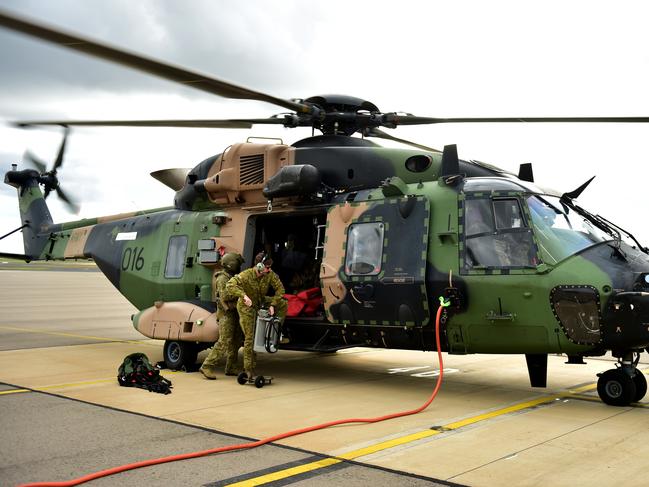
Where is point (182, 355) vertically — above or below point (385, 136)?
below

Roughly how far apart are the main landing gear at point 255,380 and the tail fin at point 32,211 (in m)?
8.44

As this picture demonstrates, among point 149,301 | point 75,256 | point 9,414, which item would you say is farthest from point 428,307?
point 75,256

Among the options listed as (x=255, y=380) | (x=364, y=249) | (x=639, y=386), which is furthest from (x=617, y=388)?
(x=255, y=380)

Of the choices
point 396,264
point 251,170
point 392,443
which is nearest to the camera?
point 392,443

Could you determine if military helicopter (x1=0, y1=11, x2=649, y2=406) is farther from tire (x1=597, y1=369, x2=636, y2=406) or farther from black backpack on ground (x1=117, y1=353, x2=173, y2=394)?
black backpack on ground (x1=117, y1=353, x2=173, y2=394)

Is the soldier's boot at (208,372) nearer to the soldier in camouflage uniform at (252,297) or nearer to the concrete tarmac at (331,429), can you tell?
the concrete tarmac at (331,429)

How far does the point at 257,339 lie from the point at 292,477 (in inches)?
161

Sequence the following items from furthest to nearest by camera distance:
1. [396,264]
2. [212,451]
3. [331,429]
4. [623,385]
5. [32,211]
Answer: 1. [32,211]
2. [396,264]
3. [623,385]
4. [331,429]
5. [212,451]

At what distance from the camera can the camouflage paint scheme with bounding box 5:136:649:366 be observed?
7.47m

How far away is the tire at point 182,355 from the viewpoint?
10344 millimetres

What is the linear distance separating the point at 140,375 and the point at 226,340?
4.42 ft

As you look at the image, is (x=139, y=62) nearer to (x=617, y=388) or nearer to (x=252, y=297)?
(x=252, y=297)

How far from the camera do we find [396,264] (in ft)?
28.0

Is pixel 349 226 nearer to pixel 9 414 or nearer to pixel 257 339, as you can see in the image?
pixel 257 339
